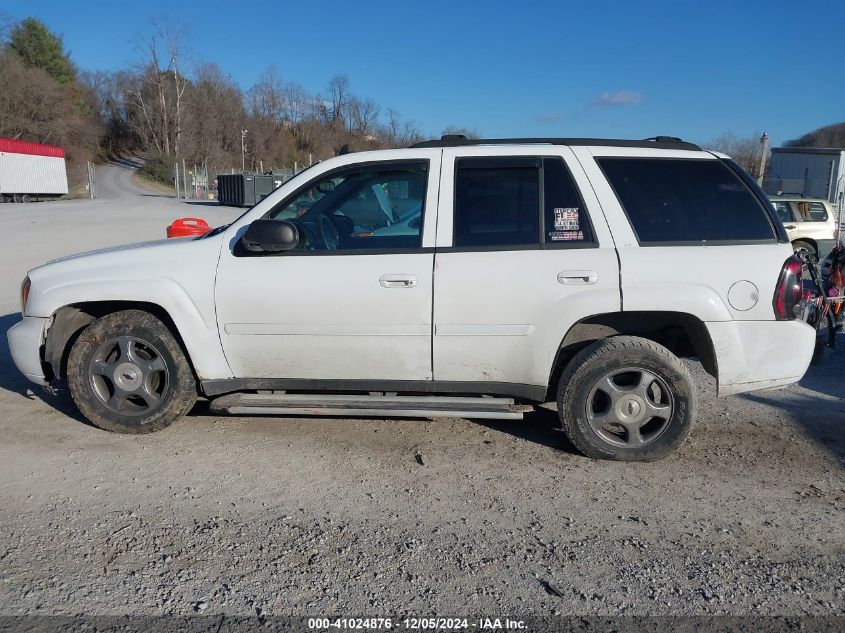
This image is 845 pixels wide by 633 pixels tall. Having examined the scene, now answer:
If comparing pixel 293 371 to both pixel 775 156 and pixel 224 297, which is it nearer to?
pixel 224 297

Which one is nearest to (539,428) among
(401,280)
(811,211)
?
(401,280)

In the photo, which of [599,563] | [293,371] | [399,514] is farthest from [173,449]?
[599,563]

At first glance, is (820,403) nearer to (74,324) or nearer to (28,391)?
(74,324)

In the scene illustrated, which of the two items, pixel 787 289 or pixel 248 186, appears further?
pixel 248 186

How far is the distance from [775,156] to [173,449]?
5561cm

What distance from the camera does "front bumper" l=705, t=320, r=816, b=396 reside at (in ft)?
12.9

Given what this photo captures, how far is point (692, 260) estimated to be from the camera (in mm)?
3932

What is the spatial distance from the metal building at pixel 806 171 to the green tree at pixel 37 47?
77.9 m

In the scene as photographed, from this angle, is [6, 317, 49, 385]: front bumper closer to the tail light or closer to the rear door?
the rear door

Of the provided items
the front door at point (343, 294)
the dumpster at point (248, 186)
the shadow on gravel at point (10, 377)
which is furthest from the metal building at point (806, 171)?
the shadow on gravel at point (10, 377)

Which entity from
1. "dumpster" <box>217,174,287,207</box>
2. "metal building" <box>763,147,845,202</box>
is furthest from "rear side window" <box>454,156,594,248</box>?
"metal building" <box>763,147,845,202</box>

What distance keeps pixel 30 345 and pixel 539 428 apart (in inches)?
139

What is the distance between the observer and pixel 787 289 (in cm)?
392

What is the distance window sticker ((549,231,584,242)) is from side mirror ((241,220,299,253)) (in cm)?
157
